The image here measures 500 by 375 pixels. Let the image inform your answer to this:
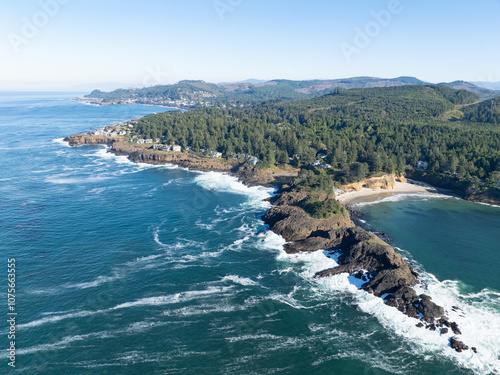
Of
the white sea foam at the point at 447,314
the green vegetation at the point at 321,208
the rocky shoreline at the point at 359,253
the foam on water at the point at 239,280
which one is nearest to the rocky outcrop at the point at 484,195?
the rocky shoreline at the point at 359,253

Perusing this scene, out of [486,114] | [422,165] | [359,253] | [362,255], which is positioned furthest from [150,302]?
[486,114]

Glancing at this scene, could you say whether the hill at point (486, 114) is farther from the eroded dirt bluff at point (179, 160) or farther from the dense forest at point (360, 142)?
the eroded dirt bluff at point (179, 160)

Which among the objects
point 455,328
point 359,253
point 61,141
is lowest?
point 455,328

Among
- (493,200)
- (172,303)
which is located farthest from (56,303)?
(493,200)

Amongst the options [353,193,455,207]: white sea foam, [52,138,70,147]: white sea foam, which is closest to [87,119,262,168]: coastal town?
[52,138,70,147]: white sea foam

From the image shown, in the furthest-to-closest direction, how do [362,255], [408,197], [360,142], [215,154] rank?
[215,154], [360,142], [408,197], [362,255]

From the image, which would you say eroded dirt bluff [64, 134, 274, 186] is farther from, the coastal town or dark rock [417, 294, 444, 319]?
dark rock [417, 294, 444, 319]

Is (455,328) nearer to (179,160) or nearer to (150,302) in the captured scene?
(150,302)
